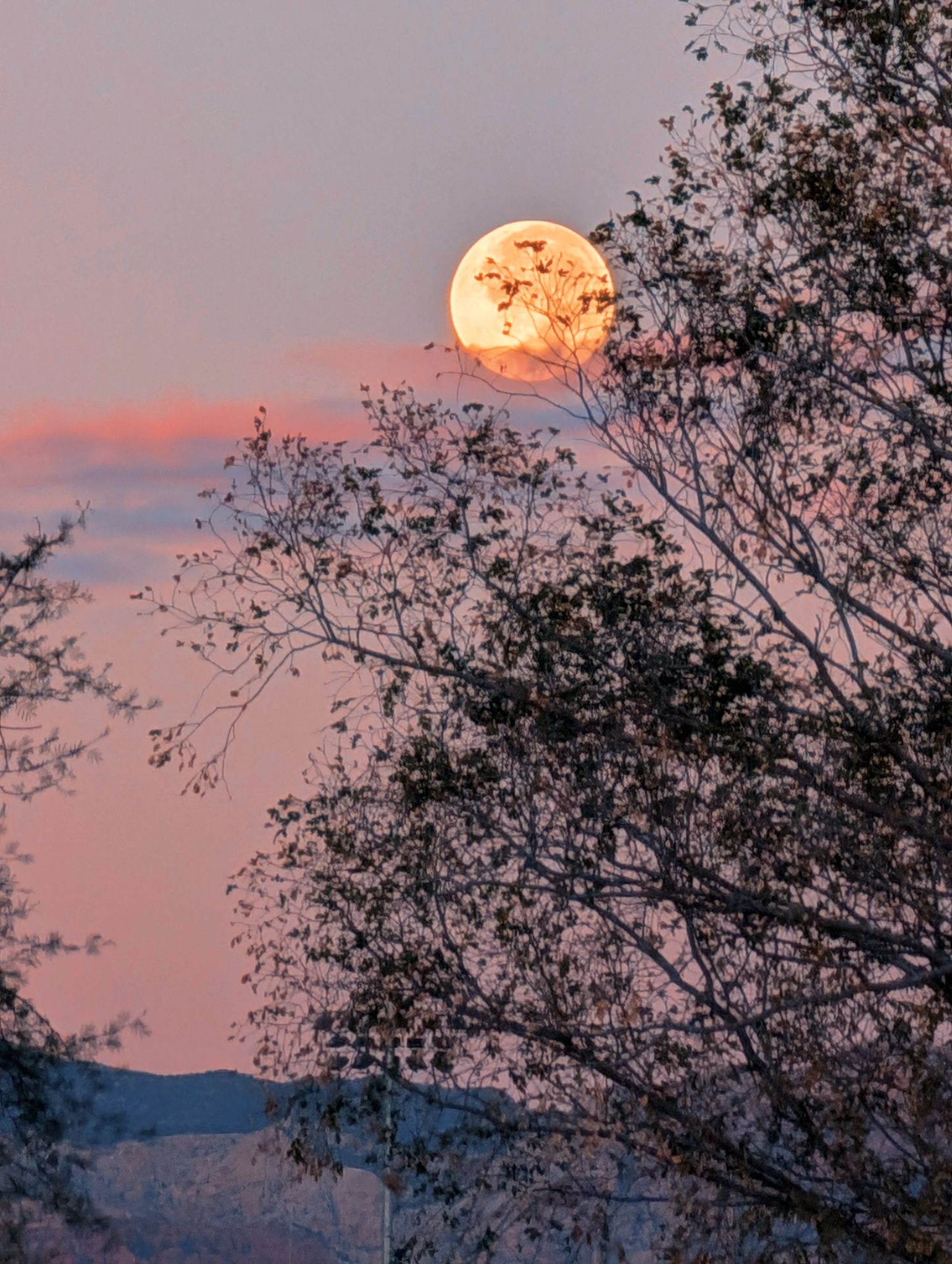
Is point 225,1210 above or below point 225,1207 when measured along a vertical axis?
below

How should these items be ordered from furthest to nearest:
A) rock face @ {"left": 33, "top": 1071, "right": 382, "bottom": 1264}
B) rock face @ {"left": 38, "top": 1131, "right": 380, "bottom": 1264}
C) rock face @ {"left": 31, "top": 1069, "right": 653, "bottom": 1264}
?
rock face @ {"left": 38, "top": 1131, "right": 380, "bottom": 1264} → rock face @ {"left": 33, "top": 1071, "right": 382, "bottom": 1264} → rock face @ {"left": 31, "top": 1069, "right": 653, "bottom": 1264}

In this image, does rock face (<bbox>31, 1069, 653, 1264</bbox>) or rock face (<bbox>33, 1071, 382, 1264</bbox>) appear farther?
rock face (<bbox>33, 1071, 382, 1264</bbox>)

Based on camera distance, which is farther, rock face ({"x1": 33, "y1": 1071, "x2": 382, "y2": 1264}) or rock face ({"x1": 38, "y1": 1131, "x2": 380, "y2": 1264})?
rock face ({"x1": 38, "y1": 1131, "x2": 380, "y2": 1264})

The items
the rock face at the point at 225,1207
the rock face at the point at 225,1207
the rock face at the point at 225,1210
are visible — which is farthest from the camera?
the rock face at the point at 225,1210

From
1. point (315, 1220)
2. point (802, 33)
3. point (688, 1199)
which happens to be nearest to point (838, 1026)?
point (688, 1199)

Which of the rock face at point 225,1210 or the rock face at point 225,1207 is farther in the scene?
the rock face at point 225,1210

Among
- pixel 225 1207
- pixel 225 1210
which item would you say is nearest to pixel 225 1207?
pixel 225 1207

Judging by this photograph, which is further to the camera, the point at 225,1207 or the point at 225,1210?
the point at 225,1207

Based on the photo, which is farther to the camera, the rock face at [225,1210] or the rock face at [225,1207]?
the rock face at [225,1210]

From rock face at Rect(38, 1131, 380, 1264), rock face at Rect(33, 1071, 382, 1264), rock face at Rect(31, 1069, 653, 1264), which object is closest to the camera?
rock face at Rect(31, 1069, 653, 1264)

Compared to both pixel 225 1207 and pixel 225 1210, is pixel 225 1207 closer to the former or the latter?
pixel 225 1207

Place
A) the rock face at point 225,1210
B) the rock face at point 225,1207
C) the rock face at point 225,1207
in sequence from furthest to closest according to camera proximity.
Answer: the rock face at point 225,1210, the rock face at point 225,1207, the rock face at point 225,1207

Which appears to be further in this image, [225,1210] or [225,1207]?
[225,1207]

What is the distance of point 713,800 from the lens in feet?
43.2
